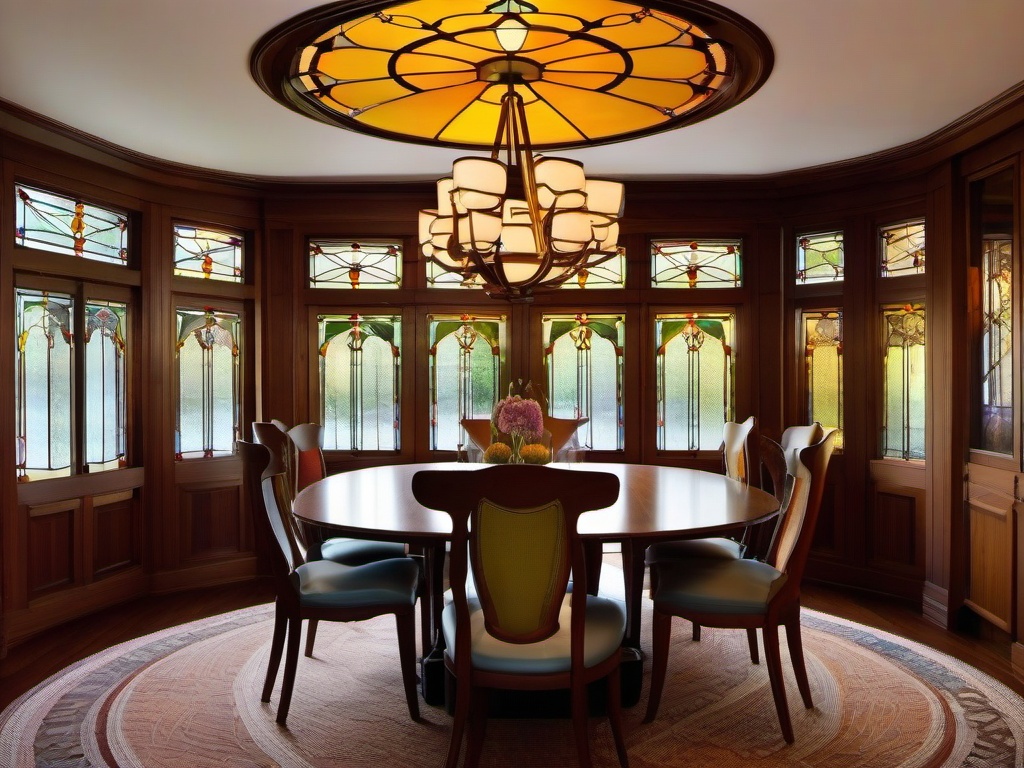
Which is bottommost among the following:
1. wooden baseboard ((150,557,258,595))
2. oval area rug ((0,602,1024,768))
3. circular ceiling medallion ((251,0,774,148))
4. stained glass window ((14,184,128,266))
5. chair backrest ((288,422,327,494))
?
oval area rug ((0,602,1024,768))

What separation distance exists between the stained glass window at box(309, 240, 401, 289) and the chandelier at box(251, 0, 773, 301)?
1490 mm

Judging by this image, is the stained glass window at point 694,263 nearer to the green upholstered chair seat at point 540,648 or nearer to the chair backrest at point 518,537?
the green upholstered chair seat at point 540,648

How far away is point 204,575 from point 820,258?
4243 millimetres

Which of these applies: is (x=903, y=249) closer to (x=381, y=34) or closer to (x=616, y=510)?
(x=616, y=510)

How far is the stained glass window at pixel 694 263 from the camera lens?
495 cm

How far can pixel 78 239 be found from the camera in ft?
13.4

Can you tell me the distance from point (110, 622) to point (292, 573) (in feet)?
6.15

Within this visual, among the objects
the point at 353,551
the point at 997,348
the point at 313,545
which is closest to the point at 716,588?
the point at 353,551

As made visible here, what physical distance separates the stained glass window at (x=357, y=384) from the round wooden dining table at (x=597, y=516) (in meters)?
1.35

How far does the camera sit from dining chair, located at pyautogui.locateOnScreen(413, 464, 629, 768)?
203 cm

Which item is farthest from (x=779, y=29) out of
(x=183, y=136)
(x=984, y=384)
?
(x=183, y=136)

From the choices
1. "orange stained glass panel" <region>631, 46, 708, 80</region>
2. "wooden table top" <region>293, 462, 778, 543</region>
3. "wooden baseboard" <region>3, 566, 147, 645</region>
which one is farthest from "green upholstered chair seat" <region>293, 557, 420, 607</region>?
"orange stained glass panel" <region>631, 46, 708, 80</region>

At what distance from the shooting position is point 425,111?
348cm

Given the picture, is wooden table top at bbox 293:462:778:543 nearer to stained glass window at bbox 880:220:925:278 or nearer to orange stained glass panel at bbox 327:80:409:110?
orange stained glass panel at bbox 327:80:409:110
